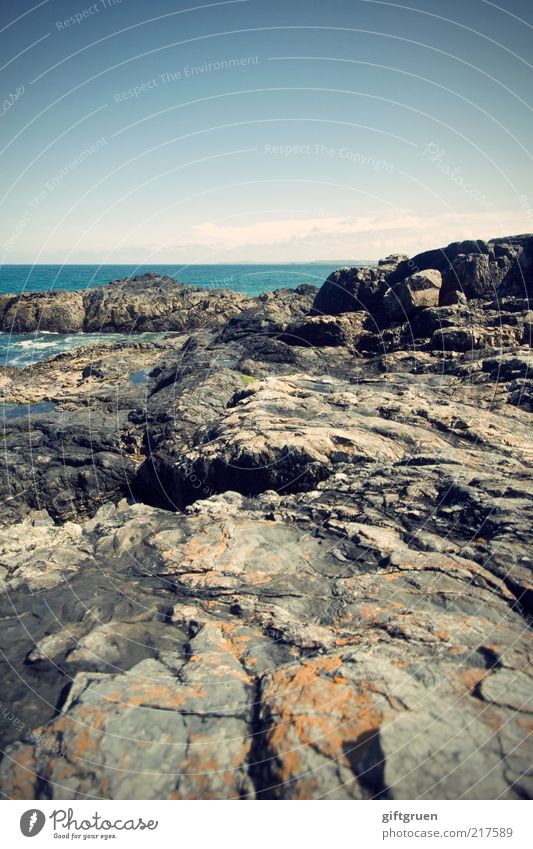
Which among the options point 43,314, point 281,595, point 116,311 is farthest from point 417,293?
point 43,314

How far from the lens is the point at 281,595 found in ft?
24.6

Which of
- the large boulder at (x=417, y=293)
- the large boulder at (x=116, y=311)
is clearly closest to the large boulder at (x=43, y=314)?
the large boulder at (x=116, y=311)

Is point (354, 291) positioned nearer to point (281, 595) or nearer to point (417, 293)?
point (417, 293)

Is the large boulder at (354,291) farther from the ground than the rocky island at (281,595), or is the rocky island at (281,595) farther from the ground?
the large boulder at (354,291)

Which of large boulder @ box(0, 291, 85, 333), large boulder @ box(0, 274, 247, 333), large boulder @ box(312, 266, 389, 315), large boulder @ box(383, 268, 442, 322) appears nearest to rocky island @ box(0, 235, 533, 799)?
large boulder @ box(383, 268, 442, 322)

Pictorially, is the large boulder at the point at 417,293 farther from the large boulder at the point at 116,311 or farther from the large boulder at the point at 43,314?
the large boulder at the point at 43,314

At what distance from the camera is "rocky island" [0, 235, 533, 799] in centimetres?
472

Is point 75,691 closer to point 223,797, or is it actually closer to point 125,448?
point 223,797

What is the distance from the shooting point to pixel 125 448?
18203 millimetres

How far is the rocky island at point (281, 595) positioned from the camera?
4.72 m

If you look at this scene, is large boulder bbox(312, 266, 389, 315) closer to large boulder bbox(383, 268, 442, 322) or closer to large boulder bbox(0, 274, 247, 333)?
large boulder bbox(383, 268, 442, 322)

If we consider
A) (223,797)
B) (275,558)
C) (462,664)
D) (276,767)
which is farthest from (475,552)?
(223,797)

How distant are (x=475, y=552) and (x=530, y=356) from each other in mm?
12997

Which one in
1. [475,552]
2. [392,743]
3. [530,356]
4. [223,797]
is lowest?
[223,797]
